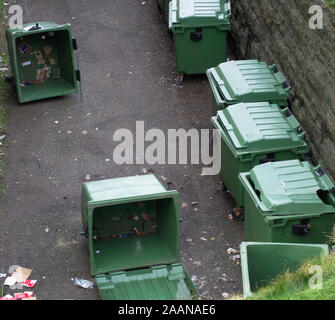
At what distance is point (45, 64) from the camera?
1113 centimetres

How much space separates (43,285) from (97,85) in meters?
4.77

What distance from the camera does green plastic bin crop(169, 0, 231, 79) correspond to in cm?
1086

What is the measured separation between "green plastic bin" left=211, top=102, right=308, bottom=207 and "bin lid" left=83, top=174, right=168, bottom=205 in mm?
1134

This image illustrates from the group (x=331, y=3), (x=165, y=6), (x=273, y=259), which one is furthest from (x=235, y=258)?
(x=165, y=6)

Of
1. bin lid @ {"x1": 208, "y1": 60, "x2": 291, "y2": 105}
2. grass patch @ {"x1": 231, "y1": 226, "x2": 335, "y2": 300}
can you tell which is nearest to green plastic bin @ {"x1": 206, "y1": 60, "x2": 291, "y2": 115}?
bin lid @ {"x1": 208, "y1": 60, "x2": 291, "y2": 105}

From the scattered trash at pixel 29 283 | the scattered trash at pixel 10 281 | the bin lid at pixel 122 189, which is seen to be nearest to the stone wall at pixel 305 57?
the bin lid at pixel 122 189

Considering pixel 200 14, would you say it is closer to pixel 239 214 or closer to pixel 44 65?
pixel 44 65

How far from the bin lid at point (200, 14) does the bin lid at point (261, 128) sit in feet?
8.99

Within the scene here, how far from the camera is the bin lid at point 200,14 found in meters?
10.8

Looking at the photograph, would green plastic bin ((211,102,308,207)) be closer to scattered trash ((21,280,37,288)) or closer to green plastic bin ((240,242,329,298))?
green plastic bin ((240,242,329,298))

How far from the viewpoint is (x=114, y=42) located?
502 inches

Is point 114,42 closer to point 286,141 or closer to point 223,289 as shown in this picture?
point 286,141

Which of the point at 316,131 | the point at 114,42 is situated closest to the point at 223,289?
the point at 316,131

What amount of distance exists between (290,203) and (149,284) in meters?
1.69
